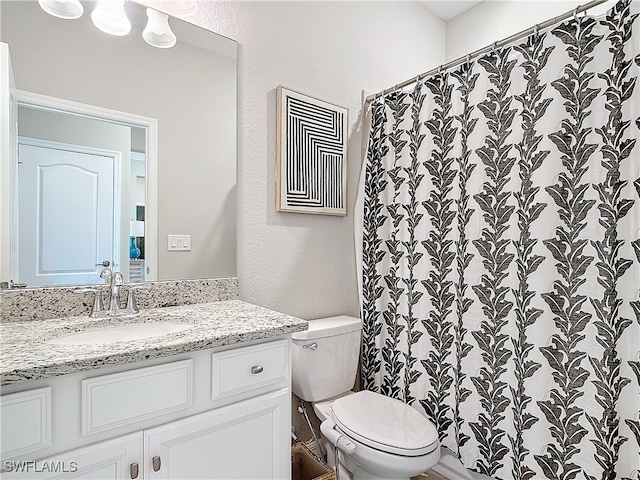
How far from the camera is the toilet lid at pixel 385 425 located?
1344mm

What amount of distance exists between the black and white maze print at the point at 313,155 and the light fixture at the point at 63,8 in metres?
0.86

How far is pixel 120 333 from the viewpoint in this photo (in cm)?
121

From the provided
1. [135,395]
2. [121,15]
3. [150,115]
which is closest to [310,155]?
[150,115]

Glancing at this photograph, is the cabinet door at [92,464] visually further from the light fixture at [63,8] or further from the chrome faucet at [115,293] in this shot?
the light fixture at [63,8]

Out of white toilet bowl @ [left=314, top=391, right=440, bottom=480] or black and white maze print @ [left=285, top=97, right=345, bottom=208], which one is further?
black and white maze print @ [left=285, top=97, right=345, bottom=208]

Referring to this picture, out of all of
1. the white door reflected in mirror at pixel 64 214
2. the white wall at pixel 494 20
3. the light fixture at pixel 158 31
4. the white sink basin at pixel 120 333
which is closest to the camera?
the white sink basin at pixel 120 333

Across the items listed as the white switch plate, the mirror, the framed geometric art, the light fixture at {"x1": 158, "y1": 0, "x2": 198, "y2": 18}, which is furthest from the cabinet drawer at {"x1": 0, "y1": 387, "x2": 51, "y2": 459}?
the light fixture at {"x1": 158, "y1": 0, "x2": 198, "y2": 18}

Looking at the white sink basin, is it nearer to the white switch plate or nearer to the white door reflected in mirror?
the white door reflected in mirror

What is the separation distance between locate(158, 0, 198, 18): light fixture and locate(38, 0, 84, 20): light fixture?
299mm

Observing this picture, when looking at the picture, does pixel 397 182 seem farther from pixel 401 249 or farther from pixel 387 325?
pixel 387 325

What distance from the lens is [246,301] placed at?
170 centimetres

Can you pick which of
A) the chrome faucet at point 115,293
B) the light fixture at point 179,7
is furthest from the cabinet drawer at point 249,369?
the light fixture at point 179,7

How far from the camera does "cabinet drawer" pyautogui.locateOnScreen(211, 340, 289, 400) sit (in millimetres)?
1085

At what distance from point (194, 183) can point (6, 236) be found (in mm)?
659
